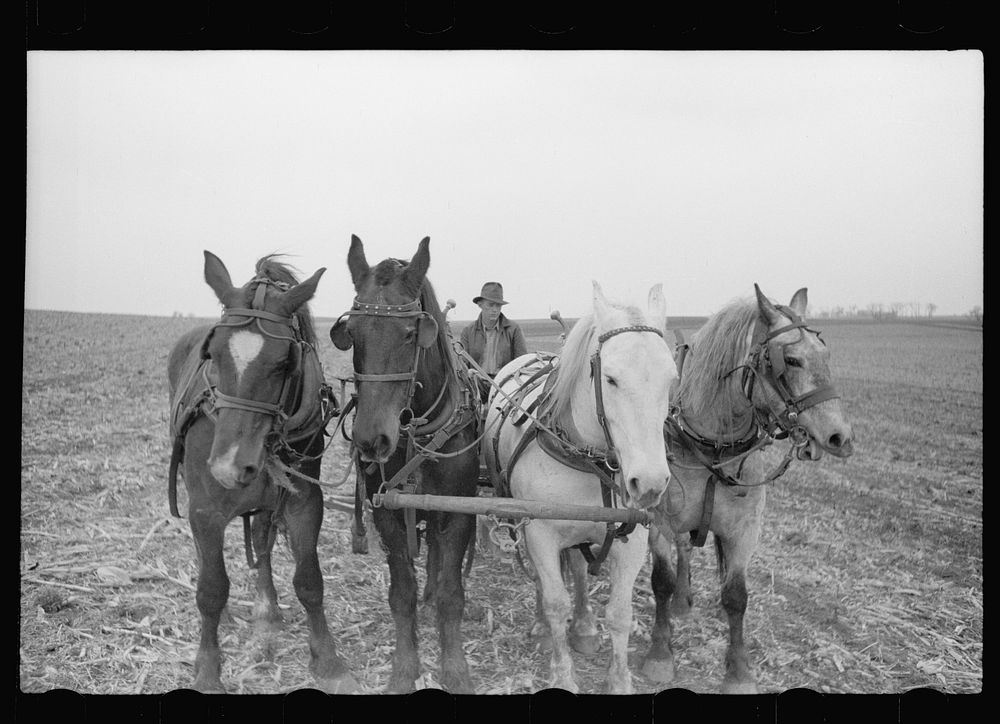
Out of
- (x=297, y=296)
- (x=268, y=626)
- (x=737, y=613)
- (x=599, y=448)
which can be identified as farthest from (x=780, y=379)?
(x=268, y=626)

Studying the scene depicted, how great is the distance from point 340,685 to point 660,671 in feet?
6.32

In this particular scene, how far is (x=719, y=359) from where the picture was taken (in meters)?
4.19

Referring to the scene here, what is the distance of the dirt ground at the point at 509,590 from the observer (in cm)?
418

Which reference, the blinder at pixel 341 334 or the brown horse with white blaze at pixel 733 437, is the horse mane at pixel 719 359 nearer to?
the brown horse with white blaze at pixel 733 437

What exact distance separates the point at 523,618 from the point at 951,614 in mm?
2979

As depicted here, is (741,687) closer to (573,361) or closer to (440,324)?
(573,361)

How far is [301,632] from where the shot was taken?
4719 mm

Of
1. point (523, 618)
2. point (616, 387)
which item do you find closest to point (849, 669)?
point (523, 618)

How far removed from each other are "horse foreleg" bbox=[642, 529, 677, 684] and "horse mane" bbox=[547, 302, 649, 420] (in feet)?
3.74

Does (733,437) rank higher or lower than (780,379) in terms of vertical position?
lower

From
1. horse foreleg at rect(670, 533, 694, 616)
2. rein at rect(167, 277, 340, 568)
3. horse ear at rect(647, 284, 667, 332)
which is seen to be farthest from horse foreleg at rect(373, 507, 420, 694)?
horse foreleg at rect(670, 533, 694, 616)

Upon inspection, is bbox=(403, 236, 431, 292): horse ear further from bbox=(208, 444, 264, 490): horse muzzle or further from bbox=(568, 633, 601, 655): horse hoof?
bbox=(568, 633, 601, 655): horse hoof

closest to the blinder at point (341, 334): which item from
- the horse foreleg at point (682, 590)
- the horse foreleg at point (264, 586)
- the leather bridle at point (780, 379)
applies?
the horse foreleg at point (264, 586)
